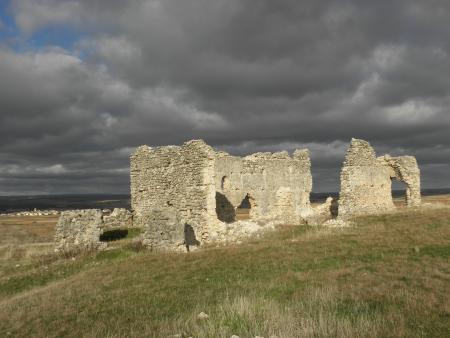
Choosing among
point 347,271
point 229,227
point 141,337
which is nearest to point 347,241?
point 347,271

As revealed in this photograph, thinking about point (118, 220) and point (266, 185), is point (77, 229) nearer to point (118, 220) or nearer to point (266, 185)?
point (118, 220)

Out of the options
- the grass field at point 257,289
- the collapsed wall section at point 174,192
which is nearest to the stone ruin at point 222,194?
the collapsed wall section at point 174,192

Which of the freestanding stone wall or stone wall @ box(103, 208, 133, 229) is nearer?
the freestanding stone wall

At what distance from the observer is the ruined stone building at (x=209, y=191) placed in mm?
20375

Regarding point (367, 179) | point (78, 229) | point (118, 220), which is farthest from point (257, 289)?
point (118, 220)

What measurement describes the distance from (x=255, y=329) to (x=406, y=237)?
37.4ft

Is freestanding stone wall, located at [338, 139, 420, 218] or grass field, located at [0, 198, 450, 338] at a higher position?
freestanding stone wall, located at [338, 139, 420, 218]

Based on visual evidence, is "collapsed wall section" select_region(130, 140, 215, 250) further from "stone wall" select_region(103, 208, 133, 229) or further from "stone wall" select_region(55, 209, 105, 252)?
"stone wall" select_region(55, 209, 105, 252)

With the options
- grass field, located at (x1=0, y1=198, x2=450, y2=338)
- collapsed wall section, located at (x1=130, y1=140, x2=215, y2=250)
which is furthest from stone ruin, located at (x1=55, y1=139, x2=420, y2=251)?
grass field, located at (x1=0, y1=198, x2=450, y2=338)

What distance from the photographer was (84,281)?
13.9 metres

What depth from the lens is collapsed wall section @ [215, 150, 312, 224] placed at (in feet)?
75.8

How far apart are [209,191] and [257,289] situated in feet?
35.3

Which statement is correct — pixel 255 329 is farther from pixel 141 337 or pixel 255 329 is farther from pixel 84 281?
pixel 84 281

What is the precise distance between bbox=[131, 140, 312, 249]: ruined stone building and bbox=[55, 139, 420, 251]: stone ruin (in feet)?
0.16
